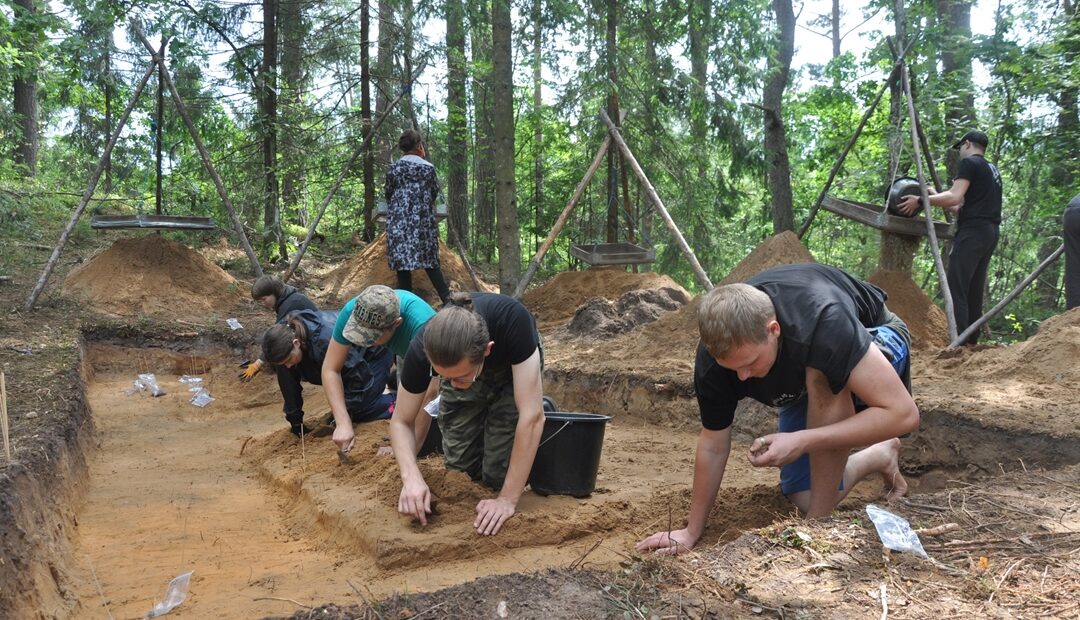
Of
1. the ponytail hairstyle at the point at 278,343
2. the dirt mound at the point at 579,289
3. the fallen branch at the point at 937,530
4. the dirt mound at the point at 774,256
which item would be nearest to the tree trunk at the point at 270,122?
the dirt mound at the point at 579,289

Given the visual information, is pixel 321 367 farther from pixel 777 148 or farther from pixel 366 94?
pixel 777 148

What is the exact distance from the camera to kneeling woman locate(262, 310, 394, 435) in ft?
15.9

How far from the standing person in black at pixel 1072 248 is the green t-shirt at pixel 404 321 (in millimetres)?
4821

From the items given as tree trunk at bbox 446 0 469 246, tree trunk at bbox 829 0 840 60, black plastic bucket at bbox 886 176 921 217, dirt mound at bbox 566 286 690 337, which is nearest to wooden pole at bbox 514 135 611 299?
dirt mound at bbox 566 286 690 337

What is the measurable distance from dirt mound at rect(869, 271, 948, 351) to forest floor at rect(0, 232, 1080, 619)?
0.07 feet

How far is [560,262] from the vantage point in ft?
54.0

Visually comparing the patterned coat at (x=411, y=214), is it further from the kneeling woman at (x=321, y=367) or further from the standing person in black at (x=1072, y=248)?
the standing person in black at (x=1072, y=248)

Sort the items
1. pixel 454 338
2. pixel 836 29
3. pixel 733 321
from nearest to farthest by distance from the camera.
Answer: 1. pixel 733 321
2. pixel 454 338
3. pixel 836 29

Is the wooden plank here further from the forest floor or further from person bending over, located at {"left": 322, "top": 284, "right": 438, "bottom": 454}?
person bending over, located at {"left": 322, "top": 284, "right": 438, "bottom": 454}

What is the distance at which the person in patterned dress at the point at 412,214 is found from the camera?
26.6ft

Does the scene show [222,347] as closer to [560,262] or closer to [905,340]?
[905,340]

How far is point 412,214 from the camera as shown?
8.15m

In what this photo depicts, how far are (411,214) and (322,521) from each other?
4.76 m

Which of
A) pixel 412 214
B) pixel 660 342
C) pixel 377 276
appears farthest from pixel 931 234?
pixel 377 276
